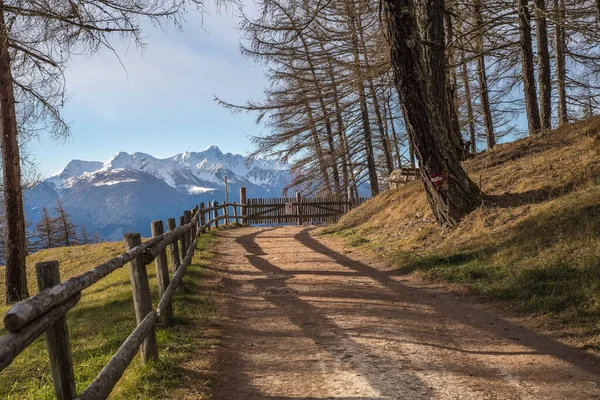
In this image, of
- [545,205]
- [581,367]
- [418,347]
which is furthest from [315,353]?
[545,205]

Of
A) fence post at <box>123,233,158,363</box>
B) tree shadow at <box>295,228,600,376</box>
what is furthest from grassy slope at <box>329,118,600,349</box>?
fence post at <box>123,233,158,363</box>

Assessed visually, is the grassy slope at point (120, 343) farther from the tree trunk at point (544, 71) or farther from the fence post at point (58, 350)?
the tree trunk at point (544, 71)

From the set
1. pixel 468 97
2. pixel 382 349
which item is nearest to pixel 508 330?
pixel 382 349

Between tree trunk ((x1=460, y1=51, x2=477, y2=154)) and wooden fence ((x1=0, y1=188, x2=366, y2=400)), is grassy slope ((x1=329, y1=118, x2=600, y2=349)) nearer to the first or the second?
Answer: wooden fence ((x1=0, y1=188, x2=366, y2=400))

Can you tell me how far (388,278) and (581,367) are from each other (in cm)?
397

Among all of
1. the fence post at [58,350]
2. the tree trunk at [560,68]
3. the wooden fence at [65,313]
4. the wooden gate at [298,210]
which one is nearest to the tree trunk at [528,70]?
the tree trunk at [560,68]

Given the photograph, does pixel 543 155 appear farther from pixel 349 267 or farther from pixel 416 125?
pixel 349 267

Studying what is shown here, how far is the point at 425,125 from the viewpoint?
834 cm

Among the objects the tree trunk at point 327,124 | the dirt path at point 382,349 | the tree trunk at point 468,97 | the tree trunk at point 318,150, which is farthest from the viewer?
the tree trunk at point 318,150

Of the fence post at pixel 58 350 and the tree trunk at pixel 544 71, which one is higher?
the tree trunk at pixel 544 71

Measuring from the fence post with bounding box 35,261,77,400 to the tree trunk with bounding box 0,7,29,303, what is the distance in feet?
32.4

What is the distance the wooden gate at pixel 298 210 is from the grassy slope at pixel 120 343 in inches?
644

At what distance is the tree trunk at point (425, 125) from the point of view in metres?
8.01

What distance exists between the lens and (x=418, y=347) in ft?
14.2
